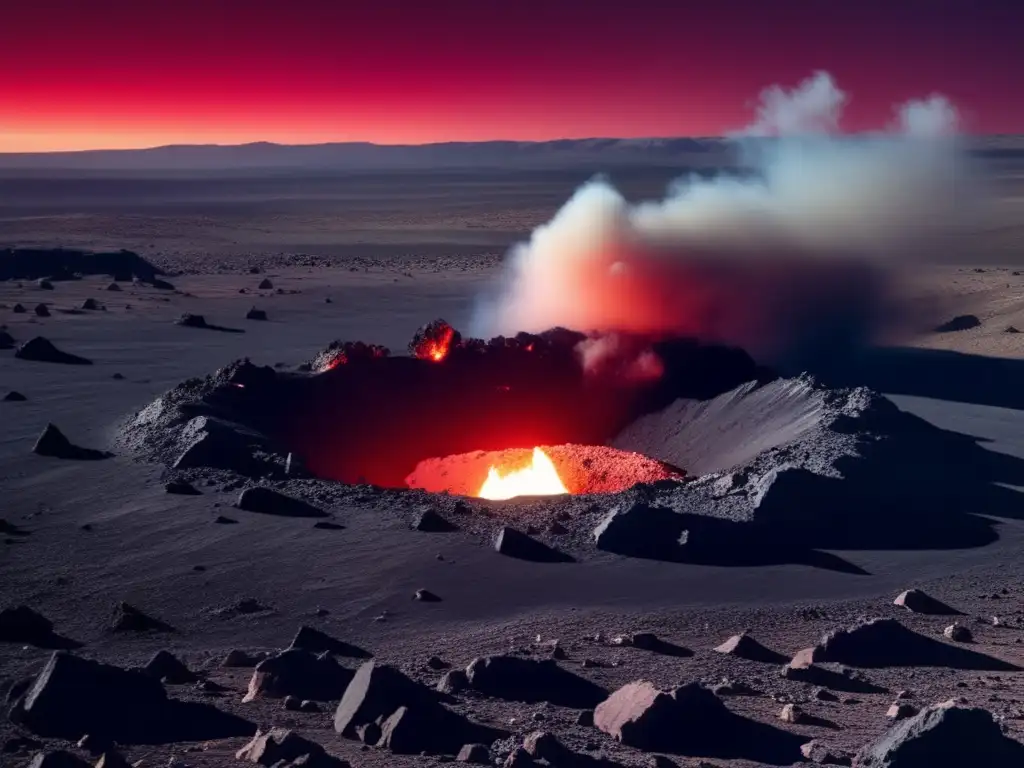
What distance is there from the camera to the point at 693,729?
32.3ft

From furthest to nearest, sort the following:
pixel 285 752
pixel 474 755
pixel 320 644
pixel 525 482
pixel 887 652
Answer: pixel 525 482 < pixel 320 644 < pixel 887 652 < pixel 474 755 < pixel 285 752

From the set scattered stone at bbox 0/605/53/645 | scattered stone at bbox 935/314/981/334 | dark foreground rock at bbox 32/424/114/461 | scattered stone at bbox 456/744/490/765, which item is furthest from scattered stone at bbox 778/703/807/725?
scattered stone at bbox 935/314/981/334

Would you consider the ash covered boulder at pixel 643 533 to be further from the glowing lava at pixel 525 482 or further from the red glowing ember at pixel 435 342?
the red glowing ember at pixel 435 342

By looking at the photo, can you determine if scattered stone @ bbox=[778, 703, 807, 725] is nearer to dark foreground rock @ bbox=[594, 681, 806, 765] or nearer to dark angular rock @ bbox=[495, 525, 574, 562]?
dark foreground rock @ bbox=[594, 681, 806, 765]

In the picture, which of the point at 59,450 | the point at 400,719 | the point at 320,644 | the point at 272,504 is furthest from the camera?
the point at 59,450

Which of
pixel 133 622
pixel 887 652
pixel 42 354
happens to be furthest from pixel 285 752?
pixel 42 354

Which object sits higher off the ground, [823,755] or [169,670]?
[823,755]

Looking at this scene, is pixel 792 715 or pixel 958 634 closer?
pixel 792 715

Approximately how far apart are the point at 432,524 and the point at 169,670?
22.0 ft

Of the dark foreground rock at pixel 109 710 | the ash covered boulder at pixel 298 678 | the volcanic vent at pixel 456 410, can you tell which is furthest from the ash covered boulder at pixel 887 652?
the volcanic vent at pixel 456 410

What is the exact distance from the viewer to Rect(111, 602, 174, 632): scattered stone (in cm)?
1370

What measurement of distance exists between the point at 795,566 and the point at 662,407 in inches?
420

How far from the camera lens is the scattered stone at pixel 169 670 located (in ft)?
37.2

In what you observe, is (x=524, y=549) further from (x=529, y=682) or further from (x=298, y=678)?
(x=298, y=678)
